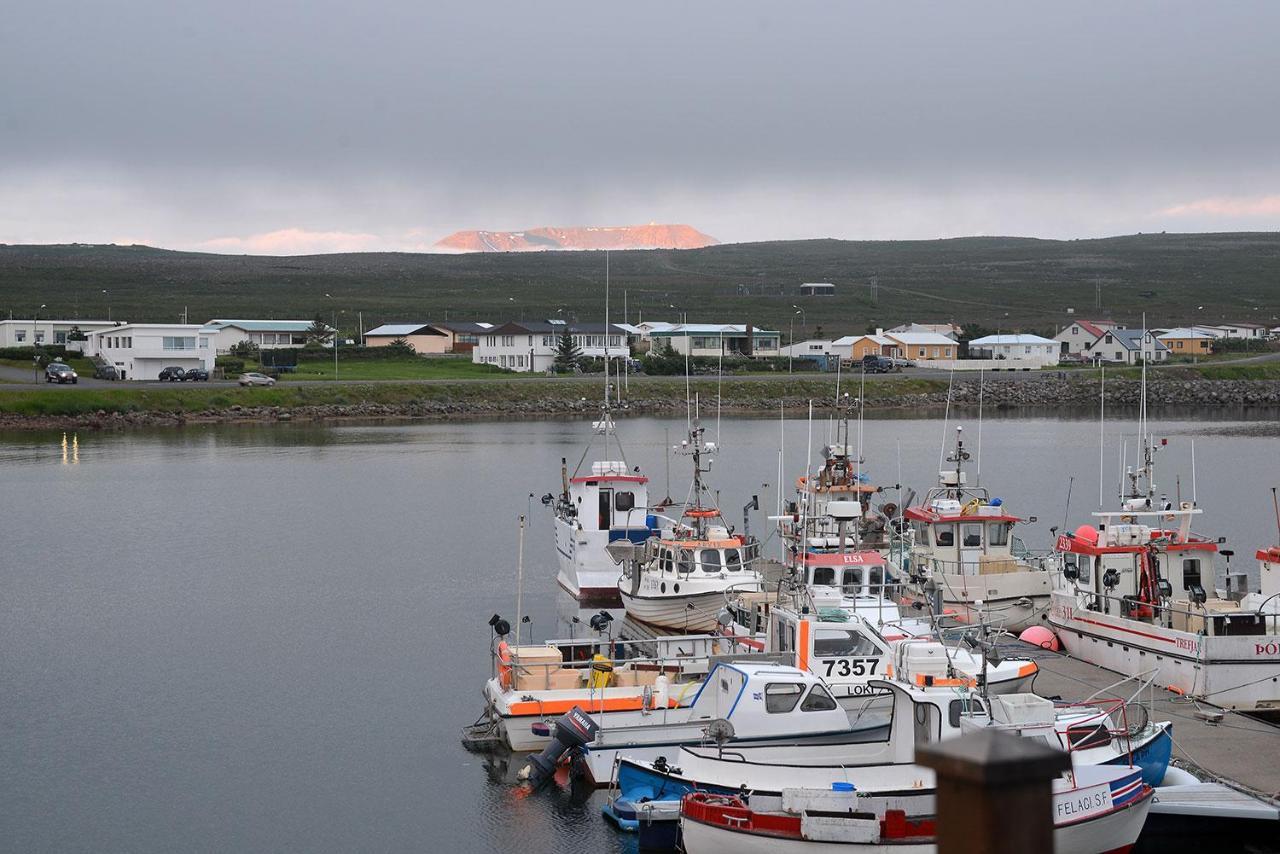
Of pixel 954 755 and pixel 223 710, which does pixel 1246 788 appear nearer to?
pixel 954 755

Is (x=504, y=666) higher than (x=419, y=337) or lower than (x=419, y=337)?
lower

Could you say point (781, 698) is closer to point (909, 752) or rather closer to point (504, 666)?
point (909, 752)

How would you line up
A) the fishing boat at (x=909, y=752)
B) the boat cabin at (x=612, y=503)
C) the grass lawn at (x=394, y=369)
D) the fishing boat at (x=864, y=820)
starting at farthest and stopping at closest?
1. the grass lawn at (x=394, y=369)
2. the boat cabin at (x=612, y=503)
3. the fishing boat at (x=909, y=752)
4. the fishing boat at (x=864, y=820)

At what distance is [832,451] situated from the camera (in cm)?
3312

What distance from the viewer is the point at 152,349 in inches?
4008

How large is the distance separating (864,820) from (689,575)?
1385 centimetres

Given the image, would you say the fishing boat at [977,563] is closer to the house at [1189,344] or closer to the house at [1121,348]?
the house at [1121,348]

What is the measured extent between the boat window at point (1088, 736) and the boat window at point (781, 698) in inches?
126

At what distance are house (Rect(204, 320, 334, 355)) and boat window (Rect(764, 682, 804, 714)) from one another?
337ft

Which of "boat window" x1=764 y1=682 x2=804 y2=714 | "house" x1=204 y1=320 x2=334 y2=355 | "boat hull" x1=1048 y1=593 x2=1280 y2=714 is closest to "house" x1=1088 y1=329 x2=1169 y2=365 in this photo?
"house" x1=204 y1=320 x2=334 y2=355

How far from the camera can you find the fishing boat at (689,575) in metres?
28.7

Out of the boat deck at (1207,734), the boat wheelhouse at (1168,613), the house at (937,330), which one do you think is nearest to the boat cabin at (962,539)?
the boat wheelhouse at (1168,613)

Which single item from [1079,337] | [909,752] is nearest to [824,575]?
[909,752]

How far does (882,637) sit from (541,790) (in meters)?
5.12
